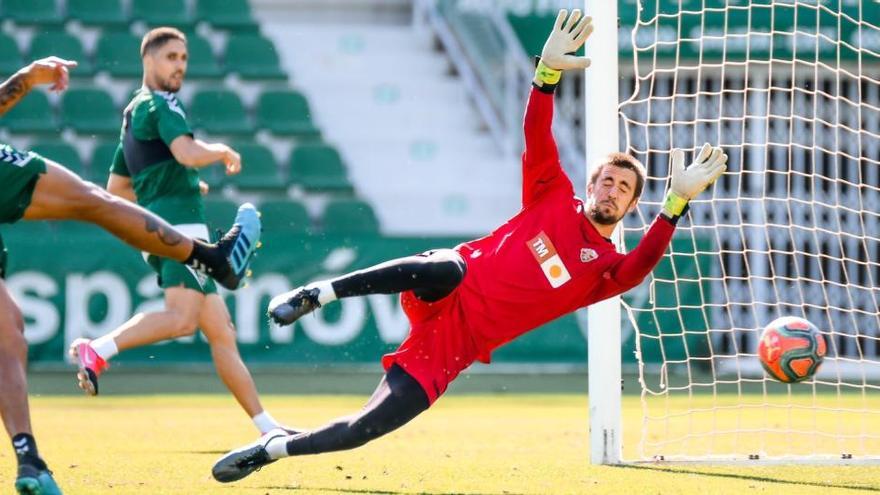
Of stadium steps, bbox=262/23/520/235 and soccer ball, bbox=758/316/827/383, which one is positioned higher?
stadium steps, bbox=262/23/520/235

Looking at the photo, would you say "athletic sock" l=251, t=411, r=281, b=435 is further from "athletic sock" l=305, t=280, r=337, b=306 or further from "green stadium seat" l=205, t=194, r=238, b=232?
"green stadium seat" l=205, t=194, r=238, b=232

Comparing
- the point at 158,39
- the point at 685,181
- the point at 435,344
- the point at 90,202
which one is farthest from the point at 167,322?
the point at 685,181

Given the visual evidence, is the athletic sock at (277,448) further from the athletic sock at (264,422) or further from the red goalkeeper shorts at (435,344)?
the athletic sock at (264,422)

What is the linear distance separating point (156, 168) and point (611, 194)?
2577mm

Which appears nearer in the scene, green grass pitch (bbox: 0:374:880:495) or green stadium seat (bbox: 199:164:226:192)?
green grass pitch (bbox: 0:374:880:495)

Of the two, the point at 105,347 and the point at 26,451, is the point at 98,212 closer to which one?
the point at 26,451

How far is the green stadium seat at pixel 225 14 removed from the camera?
60.6 ft

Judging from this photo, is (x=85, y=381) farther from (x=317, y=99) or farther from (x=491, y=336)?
(x=317, y=99)

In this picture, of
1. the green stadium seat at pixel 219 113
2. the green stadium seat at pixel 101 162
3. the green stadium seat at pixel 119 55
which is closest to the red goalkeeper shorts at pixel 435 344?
the green stadium seat at pixel 101 162

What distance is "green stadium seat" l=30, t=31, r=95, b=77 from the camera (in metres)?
17.5

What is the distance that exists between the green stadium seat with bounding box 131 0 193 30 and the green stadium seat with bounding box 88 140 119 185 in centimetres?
Answer: 241

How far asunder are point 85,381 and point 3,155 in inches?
83.7

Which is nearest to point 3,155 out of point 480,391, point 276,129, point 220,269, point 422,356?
point 220,269

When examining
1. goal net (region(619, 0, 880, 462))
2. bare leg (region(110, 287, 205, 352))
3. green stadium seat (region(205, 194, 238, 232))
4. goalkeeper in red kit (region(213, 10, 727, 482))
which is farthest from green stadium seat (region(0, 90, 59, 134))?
goalkeeper in red kit (region(213, 10, 727, 482))
